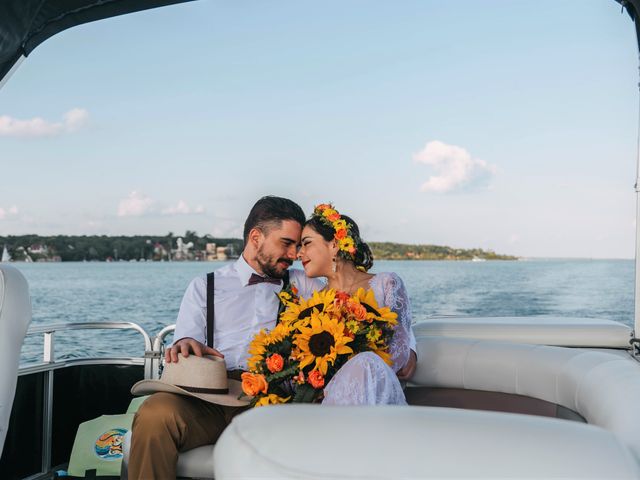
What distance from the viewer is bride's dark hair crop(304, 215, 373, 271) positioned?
2625mm

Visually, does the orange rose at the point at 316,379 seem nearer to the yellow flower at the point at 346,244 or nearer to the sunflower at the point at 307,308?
the sunflower at the point at 307,308

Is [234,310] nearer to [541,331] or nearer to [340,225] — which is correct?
[340,225]

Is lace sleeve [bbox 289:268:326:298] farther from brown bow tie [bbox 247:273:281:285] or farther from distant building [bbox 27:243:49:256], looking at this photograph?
Result: distant building [bbox 27:243:49:256]

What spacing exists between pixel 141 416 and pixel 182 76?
39.6m

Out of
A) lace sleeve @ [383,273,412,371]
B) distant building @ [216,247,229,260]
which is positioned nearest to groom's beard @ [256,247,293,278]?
lace sleeve @ [383,273,412,371]

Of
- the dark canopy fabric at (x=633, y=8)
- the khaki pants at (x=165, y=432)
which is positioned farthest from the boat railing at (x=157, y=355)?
the dark canopy fabric at (x=633, y=8)

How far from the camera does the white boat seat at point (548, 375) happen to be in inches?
61.0

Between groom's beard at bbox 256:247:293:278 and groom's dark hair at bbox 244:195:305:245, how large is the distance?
91 mm

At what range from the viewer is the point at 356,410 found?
964 mm

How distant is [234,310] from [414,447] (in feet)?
6.22

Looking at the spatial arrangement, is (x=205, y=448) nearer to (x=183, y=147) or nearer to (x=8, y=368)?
(x=8, y=368)

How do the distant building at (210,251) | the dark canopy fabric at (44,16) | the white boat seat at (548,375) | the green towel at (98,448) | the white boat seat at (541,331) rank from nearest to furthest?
1. the white boat seat at (548,375)
2. the dark canopy fabric at (44,16)
3. the white boat seat at (541,331)
4. the green towel at (98,448)
5. the distant building at (210,251)

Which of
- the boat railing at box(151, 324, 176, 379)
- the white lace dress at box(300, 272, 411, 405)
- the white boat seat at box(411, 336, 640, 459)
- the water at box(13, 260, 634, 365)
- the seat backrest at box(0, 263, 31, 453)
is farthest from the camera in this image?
the water at box(13, 260, 634, 365)

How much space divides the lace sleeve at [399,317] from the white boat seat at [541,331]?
0.46 metres
